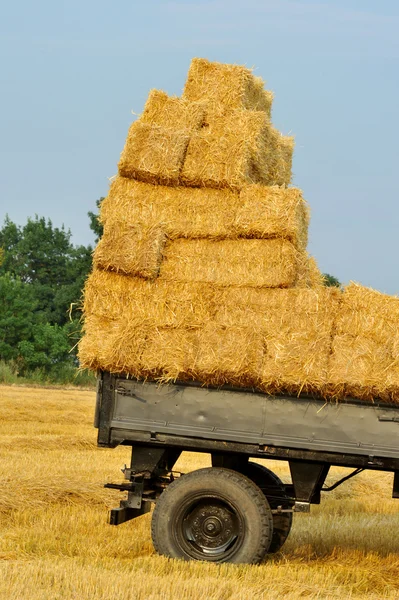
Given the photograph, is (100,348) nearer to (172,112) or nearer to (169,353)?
(169,353)

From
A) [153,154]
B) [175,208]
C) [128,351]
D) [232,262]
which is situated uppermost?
[153,154]

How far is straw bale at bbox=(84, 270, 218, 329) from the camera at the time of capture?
834 centimetres

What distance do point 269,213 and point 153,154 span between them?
1323mm

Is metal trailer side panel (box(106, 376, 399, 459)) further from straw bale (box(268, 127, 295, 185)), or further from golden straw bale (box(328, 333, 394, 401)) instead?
straw bale (box(268, 127, 295, 185))

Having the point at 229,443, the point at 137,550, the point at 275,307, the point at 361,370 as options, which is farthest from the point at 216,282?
the point at 137,550

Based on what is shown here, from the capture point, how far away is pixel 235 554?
8.16m

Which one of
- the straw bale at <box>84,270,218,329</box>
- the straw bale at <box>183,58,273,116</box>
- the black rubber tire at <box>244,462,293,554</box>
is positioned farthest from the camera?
the straw bale at <box>183,58,273,116</box>

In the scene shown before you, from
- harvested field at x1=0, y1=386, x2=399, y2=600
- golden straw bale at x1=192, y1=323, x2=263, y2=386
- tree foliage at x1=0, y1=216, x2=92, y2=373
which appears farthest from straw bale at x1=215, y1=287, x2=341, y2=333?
tree foliage at x1=0, y1=216, x2=92, y2=373

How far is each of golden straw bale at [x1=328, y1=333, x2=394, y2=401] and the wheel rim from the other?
141 centimetres

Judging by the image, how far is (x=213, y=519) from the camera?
27.2ft

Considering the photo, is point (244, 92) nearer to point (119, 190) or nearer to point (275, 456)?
point (119, 190)

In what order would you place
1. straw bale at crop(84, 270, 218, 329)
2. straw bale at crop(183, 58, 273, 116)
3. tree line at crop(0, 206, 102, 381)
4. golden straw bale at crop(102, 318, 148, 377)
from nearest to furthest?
golden straw bale at crop(102, 318, 148, 377)
straw bale at crop(84, 270, 218, 329)
straw bale at crop(183, 58, 273, 116)
tree line at crop(0, 206, 102, 381)

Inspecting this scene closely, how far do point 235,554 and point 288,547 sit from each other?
1.51 m

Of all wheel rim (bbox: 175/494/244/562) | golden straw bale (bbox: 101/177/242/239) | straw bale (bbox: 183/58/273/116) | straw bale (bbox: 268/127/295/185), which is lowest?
wheel rim (bbox: 175/494/244/562)
